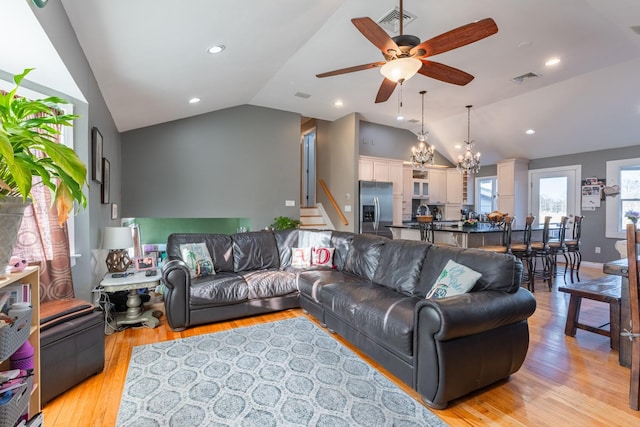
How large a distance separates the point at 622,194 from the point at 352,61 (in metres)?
6.01

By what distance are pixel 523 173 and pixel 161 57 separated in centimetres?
784

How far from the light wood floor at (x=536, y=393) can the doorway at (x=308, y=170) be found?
5715 millimetres

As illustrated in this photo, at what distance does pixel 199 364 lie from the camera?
8.09 ft

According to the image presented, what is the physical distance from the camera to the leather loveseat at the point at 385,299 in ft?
6.28

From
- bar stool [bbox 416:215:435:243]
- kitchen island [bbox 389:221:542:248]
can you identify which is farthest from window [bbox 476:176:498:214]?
bar stool [bbox 416:215:435:243]

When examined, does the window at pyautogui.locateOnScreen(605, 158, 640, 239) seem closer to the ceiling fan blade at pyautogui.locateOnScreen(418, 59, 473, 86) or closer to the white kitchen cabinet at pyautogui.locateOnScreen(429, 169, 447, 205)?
the white kitchen cabinet at pyautogui.locateOnScreen(429, 169, 447, 205)

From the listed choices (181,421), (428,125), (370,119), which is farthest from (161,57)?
(428,125)

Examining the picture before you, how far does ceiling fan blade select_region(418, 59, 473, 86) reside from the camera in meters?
2.75

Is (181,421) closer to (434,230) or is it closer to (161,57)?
(161,57)

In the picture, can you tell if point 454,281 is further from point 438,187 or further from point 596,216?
point 438,187

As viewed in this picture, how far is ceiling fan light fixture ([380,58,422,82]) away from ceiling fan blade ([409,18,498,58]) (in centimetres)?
7

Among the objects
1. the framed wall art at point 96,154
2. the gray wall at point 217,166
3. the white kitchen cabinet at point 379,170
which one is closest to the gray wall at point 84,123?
the framed wall art at point 96,154

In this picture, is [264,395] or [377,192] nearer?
[264,395]

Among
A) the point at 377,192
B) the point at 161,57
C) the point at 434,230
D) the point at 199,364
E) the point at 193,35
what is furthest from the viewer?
the point at 377,192
